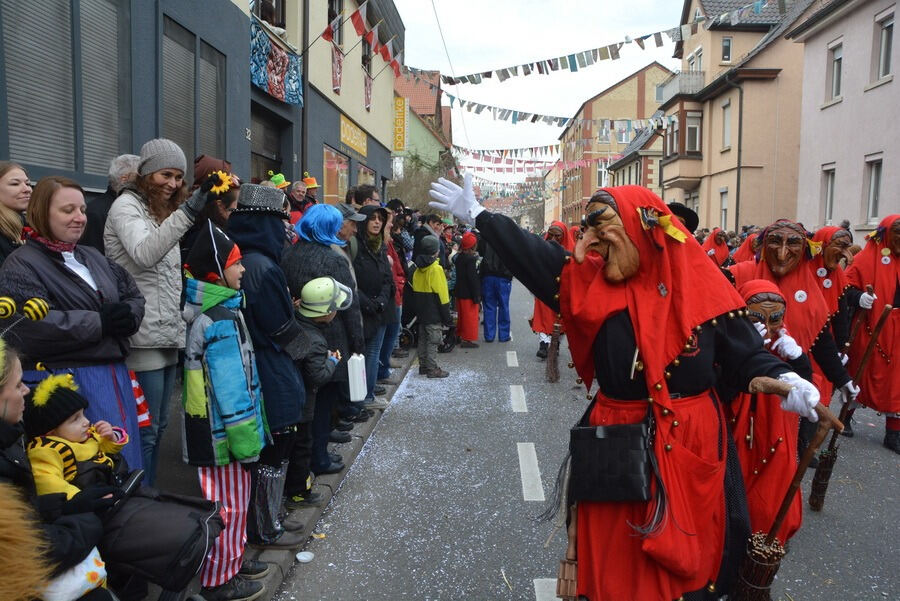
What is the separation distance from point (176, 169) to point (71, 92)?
9.82ft

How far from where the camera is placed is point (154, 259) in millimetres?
3445

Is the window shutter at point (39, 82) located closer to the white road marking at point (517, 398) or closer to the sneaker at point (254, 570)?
the sneaker at point (254, 570)

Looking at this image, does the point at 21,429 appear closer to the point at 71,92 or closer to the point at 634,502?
the point at 634,502

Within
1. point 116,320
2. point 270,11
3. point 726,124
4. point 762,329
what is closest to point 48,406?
point 116,320

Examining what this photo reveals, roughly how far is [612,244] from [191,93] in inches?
281

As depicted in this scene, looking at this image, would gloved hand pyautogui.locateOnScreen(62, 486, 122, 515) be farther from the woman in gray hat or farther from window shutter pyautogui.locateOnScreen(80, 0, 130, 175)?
window shutter pyautogui.locateOnScreen(80, 0, 130, 175)

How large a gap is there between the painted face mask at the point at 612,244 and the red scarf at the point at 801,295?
261cm

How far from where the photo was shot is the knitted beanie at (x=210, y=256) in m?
Result: 3.24

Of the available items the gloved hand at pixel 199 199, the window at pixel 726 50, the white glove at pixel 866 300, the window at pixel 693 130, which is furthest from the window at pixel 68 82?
the window at pixel 726 50

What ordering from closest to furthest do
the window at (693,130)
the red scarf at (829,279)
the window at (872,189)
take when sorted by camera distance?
the red scarf at (829,279), the window at (872,189), the window at (693,130)

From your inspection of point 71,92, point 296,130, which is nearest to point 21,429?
point 71,92

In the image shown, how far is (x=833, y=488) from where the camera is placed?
16.6 ft

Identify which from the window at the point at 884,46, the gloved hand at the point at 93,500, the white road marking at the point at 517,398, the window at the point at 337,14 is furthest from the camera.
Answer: the window at the point at 884,46

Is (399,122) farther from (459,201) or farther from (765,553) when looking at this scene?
(765,553)
